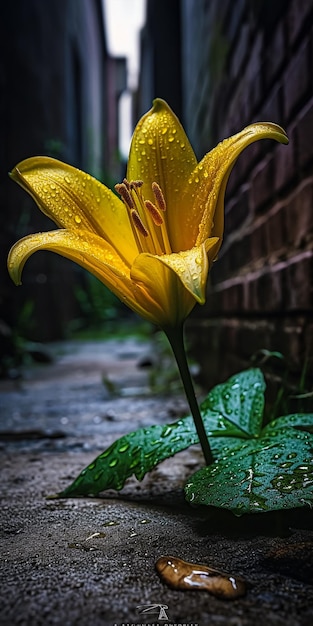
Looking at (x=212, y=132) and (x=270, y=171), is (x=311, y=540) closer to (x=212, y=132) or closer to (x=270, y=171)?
(x=270, y=171)

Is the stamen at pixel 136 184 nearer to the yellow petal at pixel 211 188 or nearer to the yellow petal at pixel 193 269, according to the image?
the yellow petal at pixel 211 188

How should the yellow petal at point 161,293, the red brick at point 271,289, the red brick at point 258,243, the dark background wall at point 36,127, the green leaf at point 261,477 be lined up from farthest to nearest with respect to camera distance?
the dark background wall at point 36,127 < the red brick at point 258,243 < the red brick at point 271,289 < the yellow petal at point 161,293 < the green leaf at point 261,477

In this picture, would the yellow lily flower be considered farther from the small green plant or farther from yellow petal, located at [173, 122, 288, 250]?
the small green plant

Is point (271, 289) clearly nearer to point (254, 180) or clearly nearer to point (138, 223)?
point (254, 180)

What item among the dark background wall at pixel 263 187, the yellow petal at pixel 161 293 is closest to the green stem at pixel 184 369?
the yellow petal at pixel 161 293

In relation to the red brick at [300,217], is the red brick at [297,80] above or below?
above

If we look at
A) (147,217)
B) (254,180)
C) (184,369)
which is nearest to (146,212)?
(147,217)

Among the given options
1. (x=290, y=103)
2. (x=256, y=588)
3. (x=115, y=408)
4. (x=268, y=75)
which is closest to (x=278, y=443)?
(x=256, y=588)

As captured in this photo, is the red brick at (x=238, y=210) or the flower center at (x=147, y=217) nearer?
the flower center at (x=147, y=217)
